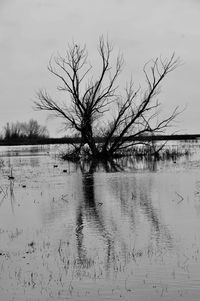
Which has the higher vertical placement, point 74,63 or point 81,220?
point 74,63

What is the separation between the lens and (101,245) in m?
9.70

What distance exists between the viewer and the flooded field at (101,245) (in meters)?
7.18

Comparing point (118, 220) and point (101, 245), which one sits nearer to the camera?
point (101, 245)

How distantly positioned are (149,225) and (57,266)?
3730 mm

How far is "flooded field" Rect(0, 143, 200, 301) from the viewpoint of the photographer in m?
7.18

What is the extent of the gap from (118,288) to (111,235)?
3.48 m

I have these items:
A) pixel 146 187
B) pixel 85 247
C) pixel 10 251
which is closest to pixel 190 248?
pixel 85 247

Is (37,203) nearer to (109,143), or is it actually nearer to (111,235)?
(111,235)

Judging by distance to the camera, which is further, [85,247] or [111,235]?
[111,235]

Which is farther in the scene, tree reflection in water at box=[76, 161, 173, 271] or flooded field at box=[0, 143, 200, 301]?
tree reflection in water at box=[76, 161, 173, 271]

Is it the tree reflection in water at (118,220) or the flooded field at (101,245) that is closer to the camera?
the flooded field at (101,245)

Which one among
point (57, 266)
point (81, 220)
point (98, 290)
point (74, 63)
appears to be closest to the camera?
point (98, 290)

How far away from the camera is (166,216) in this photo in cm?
1275

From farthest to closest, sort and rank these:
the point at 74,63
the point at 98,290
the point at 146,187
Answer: the point at 74,63 → the point at 146,187 → the point at 98,290
